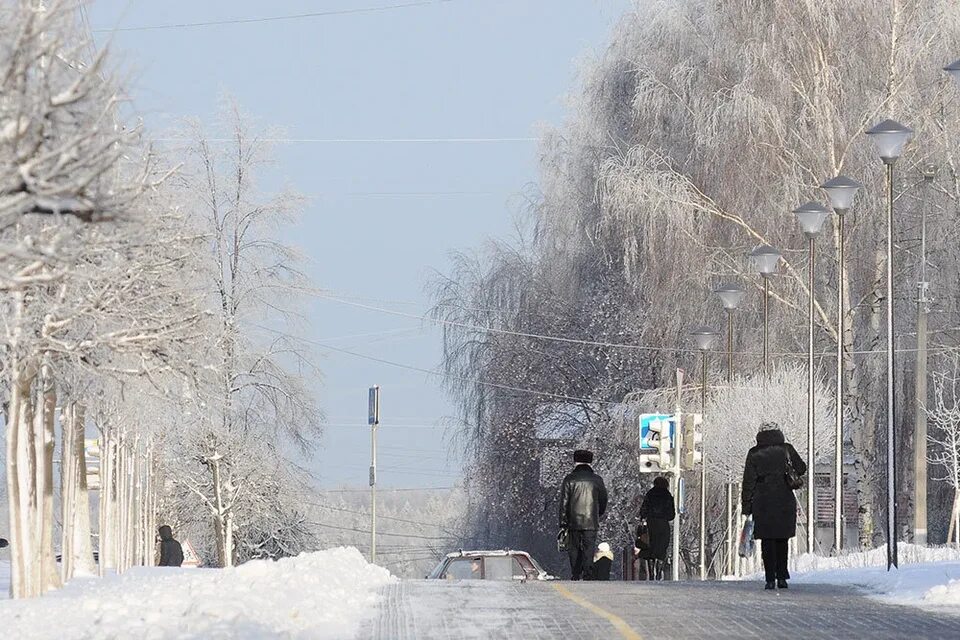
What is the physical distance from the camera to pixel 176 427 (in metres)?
42.5

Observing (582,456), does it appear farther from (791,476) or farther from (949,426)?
(949,426)

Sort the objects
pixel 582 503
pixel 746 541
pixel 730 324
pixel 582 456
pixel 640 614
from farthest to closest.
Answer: pixel 730 324 < pixel 746 541 < pixel 582 503 < pixel 582 456 < pixel 640 614

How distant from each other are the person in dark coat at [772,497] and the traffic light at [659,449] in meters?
14.8

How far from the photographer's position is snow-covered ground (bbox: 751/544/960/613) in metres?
17.0

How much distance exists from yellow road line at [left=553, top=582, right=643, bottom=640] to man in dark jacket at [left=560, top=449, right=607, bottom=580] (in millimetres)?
4539

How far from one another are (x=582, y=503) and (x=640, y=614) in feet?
28.6

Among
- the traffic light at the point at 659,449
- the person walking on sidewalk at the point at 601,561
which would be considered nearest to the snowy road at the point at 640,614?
the person walking on sidewalk at the point at 601,561

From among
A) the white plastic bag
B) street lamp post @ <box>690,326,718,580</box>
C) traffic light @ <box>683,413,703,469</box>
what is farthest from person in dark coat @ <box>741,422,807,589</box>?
street lamp post @ <box>690,326,718,580</box>

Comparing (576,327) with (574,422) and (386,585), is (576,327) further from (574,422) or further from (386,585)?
(386,585)

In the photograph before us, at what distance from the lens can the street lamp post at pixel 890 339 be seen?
22.3 meters

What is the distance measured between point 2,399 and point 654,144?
2328 cm

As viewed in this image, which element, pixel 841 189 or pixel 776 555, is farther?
pixel 841 189

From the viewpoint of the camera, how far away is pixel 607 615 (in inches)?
619

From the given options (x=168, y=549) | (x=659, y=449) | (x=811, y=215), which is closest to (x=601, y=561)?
(x=659, y=449)
